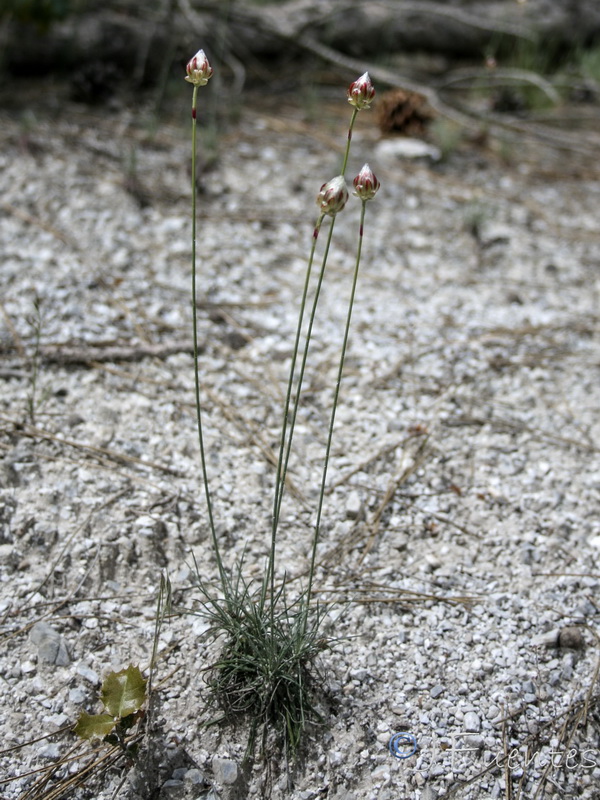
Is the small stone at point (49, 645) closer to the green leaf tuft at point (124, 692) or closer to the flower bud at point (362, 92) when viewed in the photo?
the green leaf tuft at point (124, 692)

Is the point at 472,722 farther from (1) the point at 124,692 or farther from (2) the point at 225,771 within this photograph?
(1) the point at 124,692

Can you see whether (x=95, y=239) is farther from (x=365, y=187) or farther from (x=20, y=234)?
(x=365, y=187)

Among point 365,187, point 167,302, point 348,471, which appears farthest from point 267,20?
point 365,187

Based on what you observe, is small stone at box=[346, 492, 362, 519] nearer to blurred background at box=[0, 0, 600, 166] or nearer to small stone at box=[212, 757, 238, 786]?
small stone at box=[212, 757, 238, 786]

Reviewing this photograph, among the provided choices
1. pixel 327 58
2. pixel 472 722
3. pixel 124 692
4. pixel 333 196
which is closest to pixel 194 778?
pixel 124 692

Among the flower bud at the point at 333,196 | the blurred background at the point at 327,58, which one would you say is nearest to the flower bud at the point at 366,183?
the flower bud at the point at 333,196
